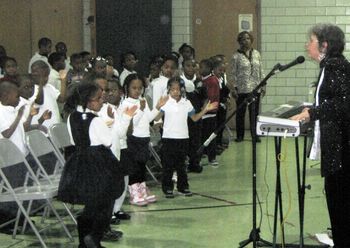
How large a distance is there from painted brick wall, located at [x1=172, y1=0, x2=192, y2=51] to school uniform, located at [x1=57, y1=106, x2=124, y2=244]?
24.2ft

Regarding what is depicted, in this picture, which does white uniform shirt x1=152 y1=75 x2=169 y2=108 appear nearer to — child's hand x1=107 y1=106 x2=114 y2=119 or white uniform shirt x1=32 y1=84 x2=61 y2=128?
white uniform shirt x1=32 y1=84 x2=61 y2=128

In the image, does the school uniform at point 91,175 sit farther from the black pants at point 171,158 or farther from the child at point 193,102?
the child at point 193,102

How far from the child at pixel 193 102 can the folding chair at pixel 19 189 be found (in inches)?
125

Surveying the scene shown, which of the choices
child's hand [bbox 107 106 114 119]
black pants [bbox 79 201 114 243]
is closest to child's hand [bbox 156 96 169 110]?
child's hand [bbox 107 106 114 119]

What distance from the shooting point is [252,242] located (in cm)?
553

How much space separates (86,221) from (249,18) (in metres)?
7.94

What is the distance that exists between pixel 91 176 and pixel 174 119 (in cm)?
222

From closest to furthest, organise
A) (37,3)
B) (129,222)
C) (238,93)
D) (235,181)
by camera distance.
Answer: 1. (129,222)
2. (235,181)
3. (238,93)
4. (37,3)

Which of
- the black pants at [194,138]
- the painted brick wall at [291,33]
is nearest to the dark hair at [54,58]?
the black pants at [194,138]

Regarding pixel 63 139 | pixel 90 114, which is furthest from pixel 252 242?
pixel 63 139

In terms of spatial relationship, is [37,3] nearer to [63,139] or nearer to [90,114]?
[63,139]

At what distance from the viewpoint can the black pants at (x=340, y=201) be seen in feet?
15.6

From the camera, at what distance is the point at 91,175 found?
5.13m

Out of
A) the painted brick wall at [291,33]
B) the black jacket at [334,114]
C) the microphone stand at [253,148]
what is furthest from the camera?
the painted brick wall at [291,33]
